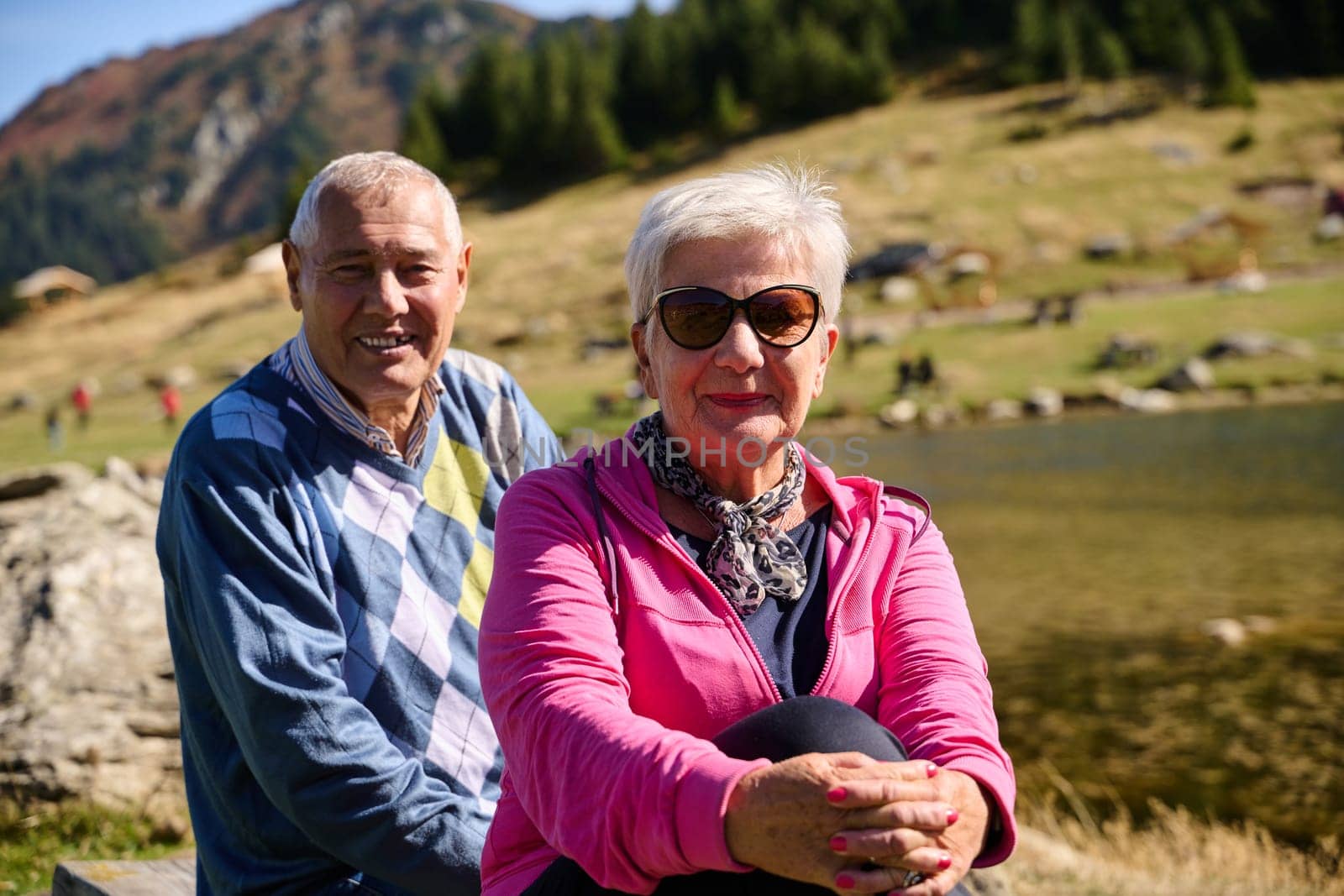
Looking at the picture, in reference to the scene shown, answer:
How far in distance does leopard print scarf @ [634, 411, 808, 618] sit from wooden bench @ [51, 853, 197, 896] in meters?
2.13

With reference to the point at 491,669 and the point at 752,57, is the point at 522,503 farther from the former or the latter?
the point at 752,57

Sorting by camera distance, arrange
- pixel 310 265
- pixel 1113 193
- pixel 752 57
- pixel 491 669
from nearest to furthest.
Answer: pixel 491 669 → pixel 310 265 → pixel 1113 193 → pixel 752 57

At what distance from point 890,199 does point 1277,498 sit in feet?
134

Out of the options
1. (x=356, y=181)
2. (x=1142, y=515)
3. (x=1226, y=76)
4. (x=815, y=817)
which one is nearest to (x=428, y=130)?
(x=1226, y=76)

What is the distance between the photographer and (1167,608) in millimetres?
11125

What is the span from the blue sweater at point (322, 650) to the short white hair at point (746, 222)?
956mm

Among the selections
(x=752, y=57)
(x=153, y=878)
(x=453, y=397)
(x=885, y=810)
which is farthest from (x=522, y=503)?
(x=752, y=57)

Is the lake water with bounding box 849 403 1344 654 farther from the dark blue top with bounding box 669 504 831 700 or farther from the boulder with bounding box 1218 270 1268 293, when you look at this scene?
the boulder with bounding box 1218 270 1268 293

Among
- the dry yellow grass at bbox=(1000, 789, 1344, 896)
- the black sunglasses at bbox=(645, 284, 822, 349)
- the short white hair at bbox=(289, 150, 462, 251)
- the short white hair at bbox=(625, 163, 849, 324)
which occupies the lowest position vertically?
the dry yellow grass at bbox=(1000, 789, 1344, 896)

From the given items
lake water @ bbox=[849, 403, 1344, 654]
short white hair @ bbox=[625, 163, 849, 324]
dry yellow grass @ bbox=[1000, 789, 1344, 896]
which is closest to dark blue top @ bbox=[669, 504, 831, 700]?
short white hair @ bbox=[625, 163, 849, 324]

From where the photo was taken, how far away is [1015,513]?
628 inches

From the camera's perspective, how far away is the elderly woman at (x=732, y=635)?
1.81 meters

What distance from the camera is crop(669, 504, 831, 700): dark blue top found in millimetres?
2236

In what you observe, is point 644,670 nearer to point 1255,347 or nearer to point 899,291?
point 1255,347
